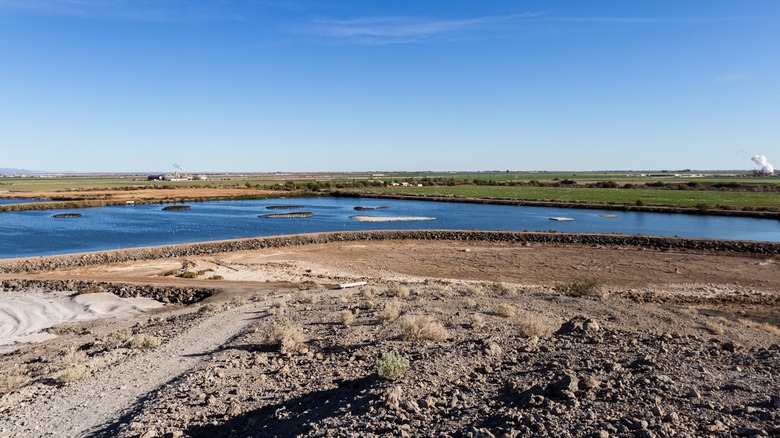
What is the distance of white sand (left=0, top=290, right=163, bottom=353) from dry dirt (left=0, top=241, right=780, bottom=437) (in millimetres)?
1126

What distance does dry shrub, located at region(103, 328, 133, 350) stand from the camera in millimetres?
11352

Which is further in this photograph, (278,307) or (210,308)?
(210,308)

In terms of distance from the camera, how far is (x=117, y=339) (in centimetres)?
1180

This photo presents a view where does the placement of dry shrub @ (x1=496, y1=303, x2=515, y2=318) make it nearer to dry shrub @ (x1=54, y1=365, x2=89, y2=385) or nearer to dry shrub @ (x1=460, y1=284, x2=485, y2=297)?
dry shrub @ (x1=460, y1=284, x2=485, y2=297)

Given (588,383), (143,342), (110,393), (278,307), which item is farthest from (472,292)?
(110,393)

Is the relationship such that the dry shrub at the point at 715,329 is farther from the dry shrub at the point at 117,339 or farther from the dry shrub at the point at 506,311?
the dry shrub at the point at 117,339

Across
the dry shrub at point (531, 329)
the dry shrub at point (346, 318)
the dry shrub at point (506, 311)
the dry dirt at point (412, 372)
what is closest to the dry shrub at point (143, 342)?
the dry dirt at point (412, 372)

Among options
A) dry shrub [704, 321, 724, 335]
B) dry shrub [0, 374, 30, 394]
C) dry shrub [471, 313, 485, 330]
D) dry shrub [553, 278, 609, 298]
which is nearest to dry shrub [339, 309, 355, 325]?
dry shrub [471, 313, 485, 330]

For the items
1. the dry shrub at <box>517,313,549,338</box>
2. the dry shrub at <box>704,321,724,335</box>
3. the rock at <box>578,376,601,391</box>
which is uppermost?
the rock at <box>578,376,601,391</box>

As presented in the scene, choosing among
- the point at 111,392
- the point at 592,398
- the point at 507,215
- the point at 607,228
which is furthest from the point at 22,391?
the point at 507,215

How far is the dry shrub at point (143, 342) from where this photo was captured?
1104 centimetres

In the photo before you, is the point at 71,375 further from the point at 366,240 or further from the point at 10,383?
the point at 366,240

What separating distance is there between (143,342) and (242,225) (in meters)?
38.9

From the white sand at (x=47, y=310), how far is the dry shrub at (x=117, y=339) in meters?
3.39
